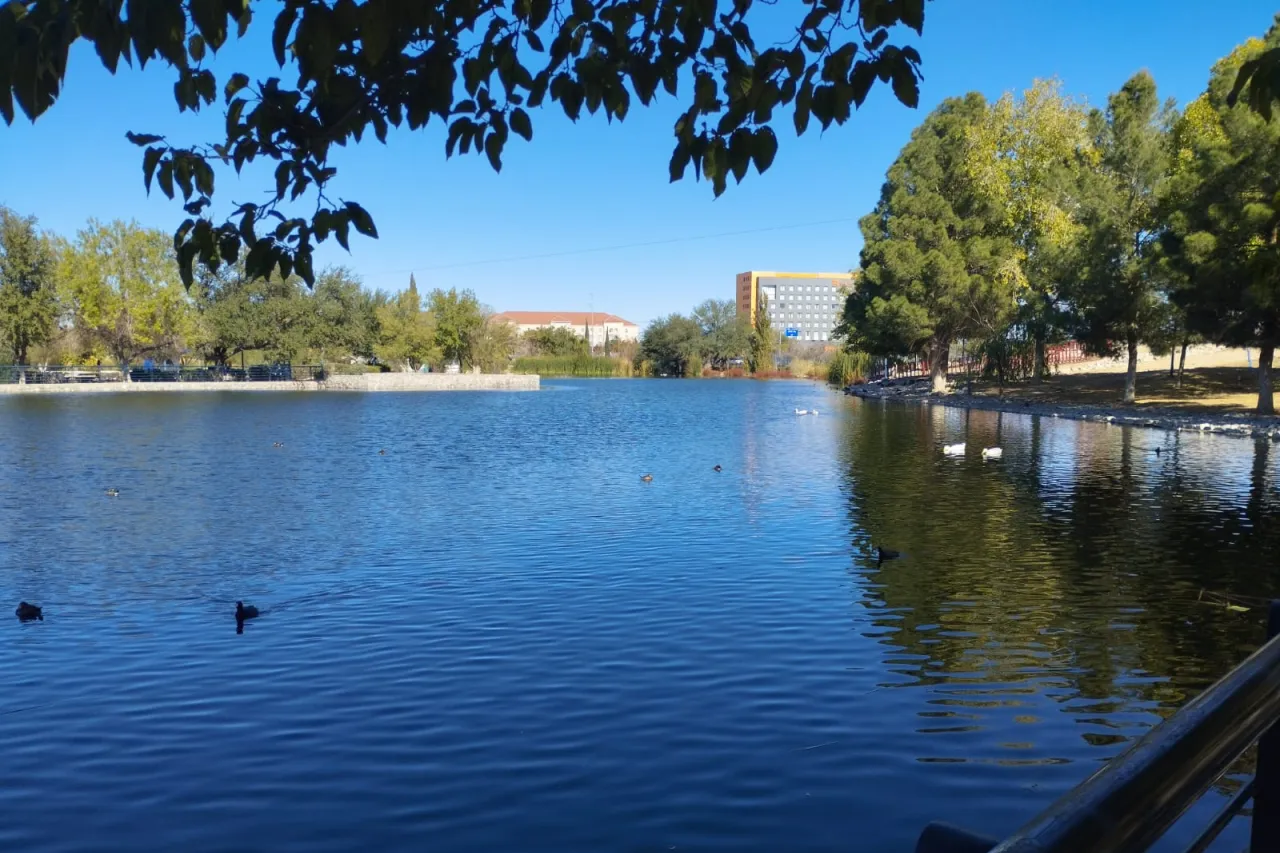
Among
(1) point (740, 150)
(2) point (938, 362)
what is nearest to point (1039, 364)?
(2) point (938, 362)

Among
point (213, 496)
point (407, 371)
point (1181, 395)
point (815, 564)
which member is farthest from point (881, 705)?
point (407, 371)

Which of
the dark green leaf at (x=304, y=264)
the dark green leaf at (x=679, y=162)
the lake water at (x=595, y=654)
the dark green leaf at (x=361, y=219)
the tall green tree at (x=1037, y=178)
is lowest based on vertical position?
the lake water at (x=595, y=654)

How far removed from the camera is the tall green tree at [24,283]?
212ft

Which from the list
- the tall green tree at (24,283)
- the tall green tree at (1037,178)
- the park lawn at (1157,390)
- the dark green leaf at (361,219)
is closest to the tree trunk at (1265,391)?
the park lawn at (1157,390)

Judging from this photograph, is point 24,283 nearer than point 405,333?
Yes

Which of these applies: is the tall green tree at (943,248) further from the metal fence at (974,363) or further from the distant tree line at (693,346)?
the distant tree line at (693,346)

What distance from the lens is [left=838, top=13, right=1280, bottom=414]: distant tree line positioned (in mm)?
28062

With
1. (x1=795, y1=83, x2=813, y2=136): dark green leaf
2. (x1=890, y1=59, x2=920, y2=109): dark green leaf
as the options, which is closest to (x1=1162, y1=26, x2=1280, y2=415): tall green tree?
(x1=890, y1=59, x2=920, y2=109): dark green leaf

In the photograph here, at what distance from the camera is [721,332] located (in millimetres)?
Answer: 120250

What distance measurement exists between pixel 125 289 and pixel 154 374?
824cm

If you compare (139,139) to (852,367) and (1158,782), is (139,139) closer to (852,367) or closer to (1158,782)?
(1158,782)

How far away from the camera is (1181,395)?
38.3 meters

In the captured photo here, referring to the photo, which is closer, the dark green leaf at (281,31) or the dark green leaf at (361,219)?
the dark green leaf at (281,31)

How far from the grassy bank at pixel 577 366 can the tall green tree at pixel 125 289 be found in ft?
148
